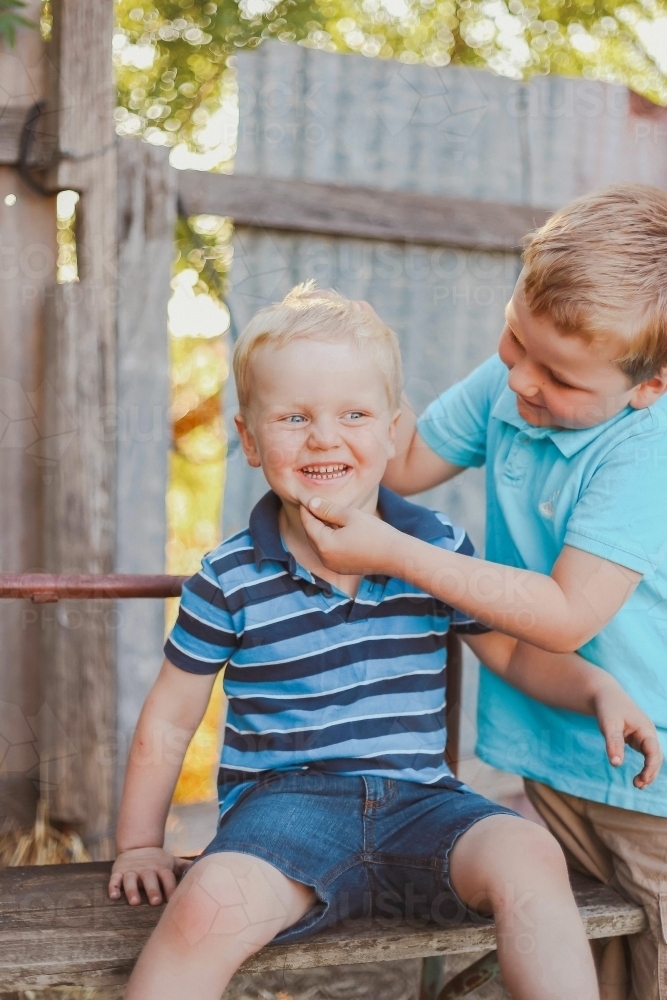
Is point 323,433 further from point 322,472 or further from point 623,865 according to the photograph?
point 623,865

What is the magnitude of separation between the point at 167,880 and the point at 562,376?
94 centimetres

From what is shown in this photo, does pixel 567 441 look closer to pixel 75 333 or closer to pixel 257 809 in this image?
pixel 257 809

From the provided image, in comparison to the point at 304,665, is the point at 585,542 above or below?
above

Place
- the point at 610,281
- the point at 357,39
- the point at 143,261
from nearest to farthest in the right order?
the point at 610,281 < the point at 143,261 < the point at 357,39

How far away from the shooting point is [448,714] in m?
1.72

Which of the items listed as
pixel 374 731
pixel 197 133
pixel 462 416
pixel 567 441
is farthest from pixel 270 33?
pixel 374 731

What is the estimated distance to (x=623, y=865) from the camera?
1.51 m

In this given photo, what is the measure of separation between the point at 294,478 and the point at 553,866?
0.64 m

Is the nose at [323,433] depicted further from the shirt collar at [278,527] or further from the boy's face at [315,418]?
the shirt collar at [278,527]

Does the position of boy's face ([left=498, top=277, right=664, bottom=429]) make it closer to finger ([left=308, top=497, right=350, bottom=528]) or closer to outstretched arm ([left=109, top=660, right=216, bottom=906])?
finger ([left=308, top=497, right=350, bottom=528])

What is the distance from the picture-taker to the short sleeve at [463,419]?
176 centimetres

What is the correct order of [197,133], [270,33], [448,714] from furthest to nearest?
[197,133] → [270,33] → [448,714]

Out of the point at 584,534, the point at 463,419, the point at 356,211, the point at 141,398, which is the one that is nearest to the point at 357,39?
the point at 356,211

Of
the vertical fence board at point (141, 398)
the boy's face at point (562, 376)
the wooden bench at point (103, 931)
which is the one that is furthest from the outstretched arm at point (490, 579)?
the vertical fence board at point (141, 398)
